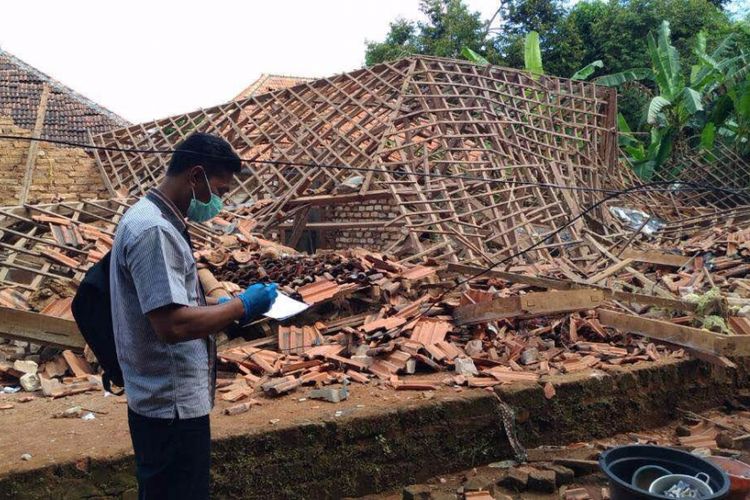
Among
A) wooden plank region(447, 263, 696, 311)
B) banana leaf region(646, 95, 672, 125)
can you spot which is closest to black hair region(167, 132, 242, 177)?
wooden plank region(447, 263, 696, 311)

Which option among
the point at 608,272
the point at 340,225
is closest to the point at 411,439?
the point at 608,272

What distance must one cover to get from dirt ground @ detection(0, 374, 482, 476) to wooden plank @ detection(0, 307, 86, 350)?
63 centimetres

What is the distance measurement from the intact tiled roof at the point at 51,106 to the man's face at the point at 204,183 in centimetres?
1349

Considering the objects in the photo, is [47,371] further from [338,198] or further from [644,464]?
[338,198]

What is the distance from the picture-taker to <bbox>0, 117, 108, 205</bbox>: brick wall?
42.6 ft

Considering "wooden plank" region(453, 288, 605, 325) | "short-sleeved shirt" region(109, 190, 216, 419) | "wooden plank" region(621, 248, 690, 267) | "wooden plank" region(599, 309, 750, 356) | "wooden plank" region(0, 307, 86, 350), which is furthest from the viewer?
"wooden plank" region(621, 248, 690, 267)

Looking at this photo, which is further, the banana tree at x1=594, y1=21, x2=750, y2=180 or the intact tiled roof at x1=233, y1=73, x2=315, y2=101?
the intact tiled roof at x1=233, y1=73, x2=315, y2=101

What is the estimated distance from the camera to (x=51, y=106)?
15.2 m

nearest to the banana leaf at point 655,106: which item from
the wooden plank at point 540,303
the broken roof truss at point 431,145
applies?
the broken roof truss at point 431,145

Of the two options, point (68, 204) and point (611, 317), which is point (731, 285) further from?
point (68, 204)

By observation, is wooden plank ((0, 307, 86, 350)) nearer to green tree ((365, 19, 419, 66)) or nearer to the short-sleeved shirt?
the short-sleeved shirt

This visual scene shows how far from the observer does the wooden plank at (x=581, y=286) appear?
6.06 metres

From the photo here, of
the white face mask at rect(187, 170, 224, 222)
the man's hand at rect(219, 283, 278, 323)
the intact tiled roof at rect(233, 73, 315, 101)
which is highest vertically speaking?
the intact tiled roof at rect(233, 73, 315, 101)

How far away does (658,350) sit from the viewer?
19.9ft
